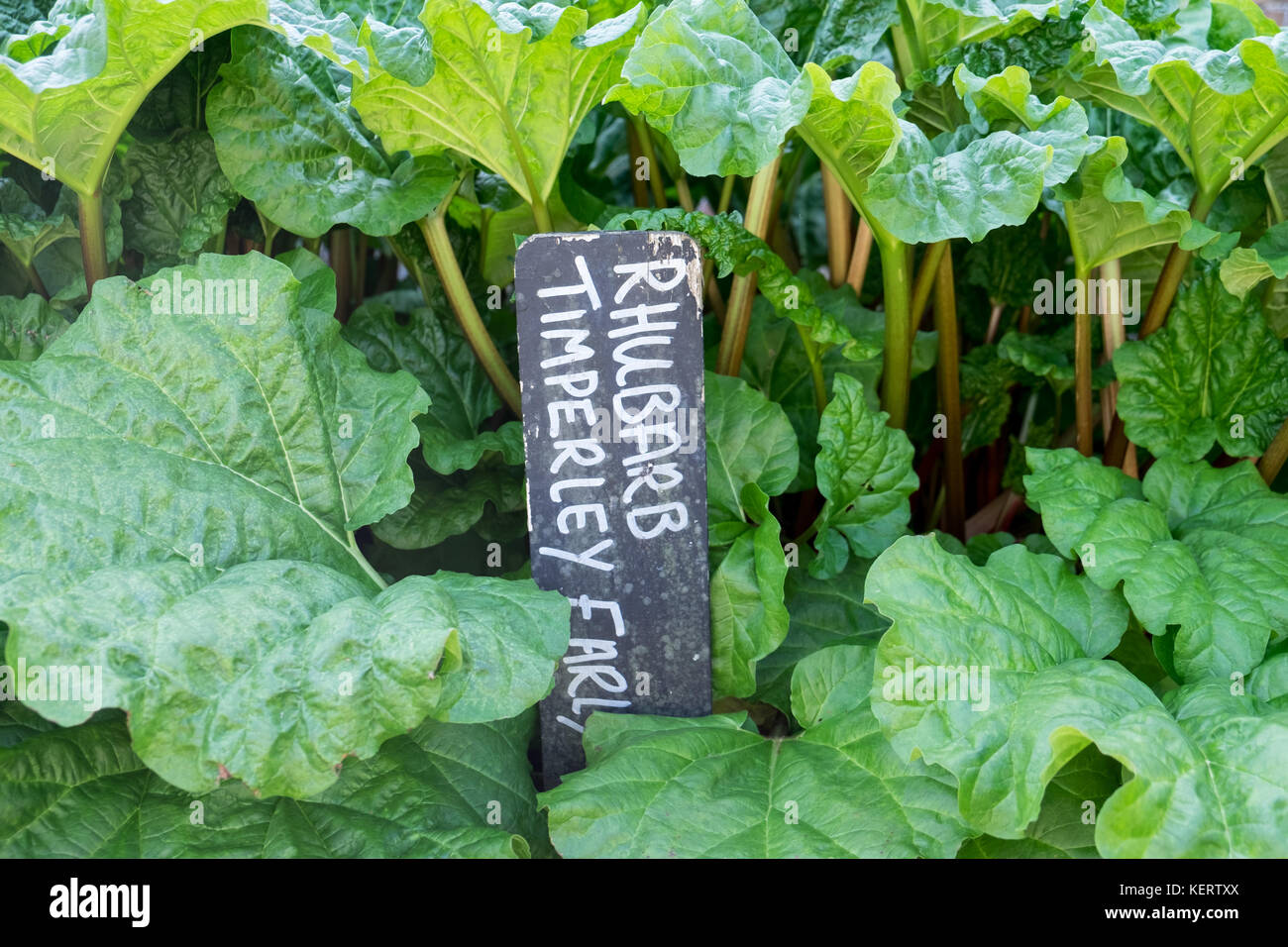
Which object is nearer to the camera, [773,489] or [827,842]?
[827,842]

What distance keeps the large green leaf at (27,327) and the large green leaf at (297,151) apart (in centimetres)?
27

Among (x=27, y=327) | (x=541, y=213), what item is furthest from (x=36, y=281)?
(x=541, y=213)

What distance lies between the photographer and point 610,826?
913mm

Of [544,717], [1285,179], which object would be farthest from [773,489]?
[1285,179]

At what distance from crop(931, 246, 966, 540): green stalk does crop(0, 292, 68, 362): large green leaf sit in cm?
103

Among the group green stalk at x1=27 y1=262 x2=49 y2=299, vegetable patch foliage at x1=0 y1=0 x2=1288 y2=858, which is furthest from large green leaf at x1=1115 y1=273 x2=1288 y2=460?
green stalk at x1=27 y1=262 x2=49 y2=299

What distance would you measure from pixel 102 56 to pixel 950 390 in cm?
101

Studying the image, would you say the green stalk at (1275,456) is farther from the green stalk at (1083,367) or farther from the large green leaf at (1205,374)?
the green stalk at (1083,367)

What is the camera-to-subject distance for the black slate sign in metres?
1.02

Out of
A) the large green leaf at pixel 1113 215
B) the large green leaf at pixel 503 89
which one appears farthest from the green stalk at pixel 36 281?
the large green leaf at pixel 1113 215

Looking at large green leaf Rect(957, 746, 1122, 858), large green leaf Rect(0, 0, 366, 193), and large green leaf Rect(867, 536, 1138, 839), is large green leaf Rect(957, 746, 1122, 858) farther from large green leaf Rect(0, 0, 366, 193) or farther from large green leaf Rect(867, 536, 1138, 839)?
large green leaf Rect(0, 0, 366, 193)

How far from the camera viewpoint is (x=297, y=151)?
44.4 inches
